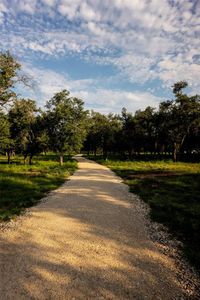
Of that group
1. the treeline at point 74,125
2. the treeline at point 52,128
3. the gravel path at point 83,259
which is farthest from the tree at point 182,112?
the gravel path at point 83,259

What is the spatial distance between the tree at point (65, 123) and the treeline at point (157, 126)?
1756 cm

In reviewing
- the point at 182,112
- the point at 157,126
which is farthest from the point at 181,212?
the point at 157,126

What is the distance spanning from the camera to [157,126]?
2670 inches

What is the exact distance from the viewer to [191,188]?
2041 centimetres

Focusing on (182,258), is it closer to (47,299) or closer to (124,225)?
(124,225)

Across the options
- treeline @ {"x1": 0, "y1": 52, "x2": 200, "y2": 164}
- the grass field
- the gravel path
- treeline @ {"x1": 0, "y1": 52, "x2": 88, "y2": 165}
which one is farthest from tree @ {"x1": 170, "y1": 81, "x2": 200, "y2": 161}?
the gravel path

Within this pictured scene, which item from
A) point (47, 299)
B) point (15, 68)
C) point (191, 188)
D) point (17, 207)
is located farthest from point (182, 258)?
point (15, 68)

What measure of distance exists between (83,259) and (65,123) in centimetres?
4064

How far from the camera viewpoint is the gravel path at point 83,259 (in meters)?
5.57

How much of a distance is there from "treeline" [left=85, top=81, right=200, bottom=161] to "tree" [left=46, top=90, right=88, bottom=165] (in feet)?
57.6

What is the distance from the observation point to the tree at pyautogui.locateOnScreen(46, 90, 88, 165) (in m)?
45.9

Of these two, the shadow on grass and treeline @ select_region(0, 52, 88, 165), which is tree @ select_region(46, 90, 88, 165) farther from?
the shadow on grass

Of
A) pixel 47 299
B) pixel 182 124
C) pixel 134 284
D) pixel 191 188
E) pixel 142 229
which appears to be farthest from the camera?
pixel 182 124

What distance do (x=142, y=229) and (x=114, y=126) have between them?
56742mm
